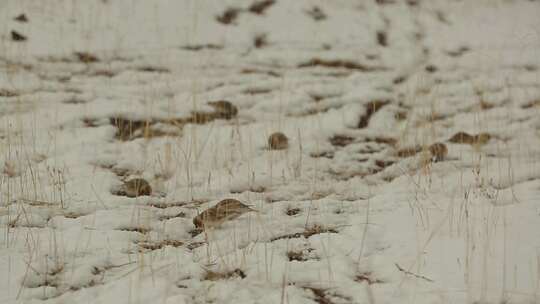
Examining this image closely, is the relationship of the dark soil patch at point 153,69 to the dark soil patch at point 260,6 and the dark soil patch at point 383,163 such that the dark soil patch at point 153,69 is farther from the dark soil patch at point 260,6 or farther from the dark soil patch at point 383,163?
the dark soil patch at point 383,163

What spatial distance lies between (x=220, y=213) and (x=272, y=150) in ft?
4.36

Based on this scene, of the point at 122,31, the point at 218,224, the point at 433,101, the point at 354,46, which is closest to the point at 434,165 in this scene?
the point at 433,101

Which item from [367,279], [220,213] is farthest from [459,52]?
[367,279]

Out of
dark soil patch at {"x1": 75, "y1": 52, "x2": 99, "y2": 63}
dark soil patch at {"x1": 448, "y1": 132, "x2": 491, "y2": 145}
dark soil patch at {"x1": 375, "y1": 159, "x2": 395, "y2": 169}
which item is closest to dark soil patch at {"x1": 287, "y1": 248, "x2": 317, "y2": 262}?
dark soil patch at {"x1": 375, "y1": 159, "x2": 395, "y2": 169}

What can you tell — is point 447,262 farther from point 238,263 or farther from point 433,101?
point 433,101

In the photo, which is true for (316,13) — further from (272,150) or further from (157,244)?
(157,244)

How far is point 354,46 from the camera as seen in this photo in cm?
686

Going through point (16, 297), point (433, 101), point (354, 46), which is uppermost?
point (354, 46)

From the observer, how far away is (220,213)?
3.45 metres

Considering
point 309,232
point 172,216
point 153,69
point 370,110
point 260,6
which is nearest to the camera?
point 309,232

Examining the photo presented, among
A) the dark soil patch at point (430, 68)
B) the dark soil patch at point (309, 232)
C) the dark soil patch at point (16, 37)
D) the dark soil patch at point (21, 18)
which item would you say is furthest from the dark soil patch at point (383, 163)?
the dark soil patch at point (21, 18)

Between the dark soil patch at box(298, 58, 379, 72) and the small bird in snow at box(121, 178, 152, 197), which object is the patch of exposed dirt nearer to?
the small bird in snow at box(121, 178, 152, 197)

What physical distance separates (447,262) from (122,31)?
15.8ft

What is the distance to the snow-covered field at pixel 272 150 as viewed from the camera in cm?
285
